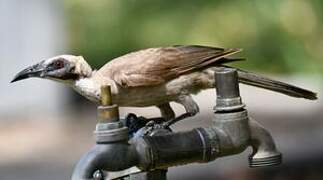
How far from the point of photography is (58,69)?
266 cm

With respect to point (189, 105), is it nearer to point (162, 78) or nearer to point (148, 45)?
point (162, 78)

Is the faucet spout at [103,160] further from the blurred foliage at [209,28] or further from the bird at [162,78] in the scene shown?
the blurred foliage at [209,28]

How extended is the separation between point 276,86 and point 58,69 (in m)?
0.77

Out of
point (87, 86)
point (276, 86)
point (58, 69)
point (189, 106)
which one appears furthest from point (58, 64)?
point (276, 86)

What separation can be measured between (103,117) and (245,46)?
655 centimetres

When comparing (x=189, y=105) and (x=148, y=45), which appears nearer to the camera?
(x=189, y=105)

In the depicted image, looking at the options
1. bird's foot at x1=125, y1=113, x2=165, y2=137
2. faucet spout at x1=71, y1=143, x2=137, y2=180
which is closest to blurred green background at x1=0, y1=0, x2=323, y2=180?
bird's foot at x1=125, y1=113, x2=165, y2=137

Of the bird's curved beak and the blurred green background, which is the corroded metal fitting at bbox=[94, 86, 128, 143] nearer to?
the bird's curved beak

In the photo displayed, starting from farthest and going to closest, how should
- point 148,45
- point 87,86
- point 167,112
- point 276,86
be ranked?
1. point 148,45
2. point 276,86
3. point 167,112
4. point 87,86

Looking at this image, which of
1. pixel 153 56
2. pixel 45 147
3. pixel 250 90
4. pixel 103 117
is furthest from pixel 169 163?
pixel 250 90

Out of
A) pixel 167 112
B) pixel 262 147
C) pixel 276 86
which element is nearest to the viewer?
pixel 262 147

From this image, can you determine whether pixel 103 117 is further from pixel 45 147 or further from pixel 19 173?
pixel 45 147

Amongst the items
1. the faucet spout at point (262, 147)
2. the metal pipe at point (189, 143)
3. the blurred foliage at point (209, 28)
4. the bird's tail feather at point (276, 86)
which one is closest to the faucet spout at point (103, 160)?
the metal pipe at point (189, 143)

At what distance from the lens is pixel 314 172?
16.4ft
